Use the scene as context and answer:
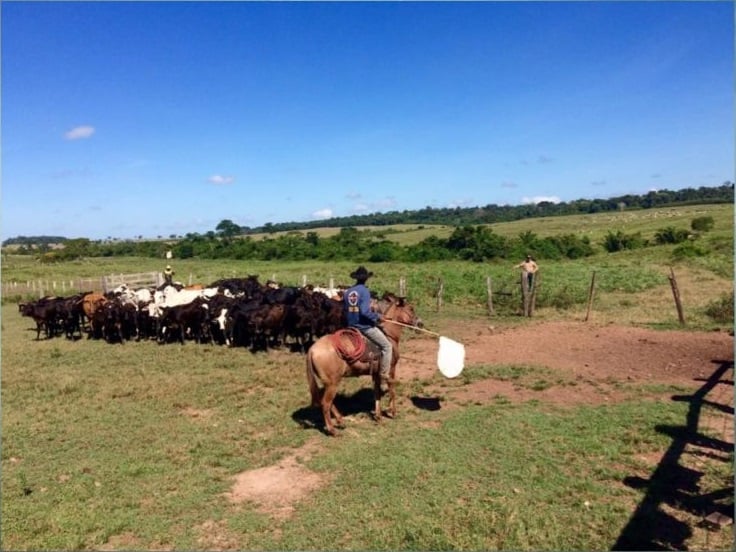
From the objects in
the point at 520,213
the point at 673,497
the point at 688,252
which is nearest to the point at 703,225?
the point at 688,252

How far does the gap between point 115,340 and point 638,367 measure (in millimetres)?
15690

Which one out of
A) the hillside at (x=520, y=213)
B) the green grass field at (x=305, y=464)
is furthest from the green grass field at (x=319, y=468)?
the hillside at (x=520, y=213)

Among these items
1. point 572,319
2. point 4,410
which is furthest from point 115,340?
point 572,319

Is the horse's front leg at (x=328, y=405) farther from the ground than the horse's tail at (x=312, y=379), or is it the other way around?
the horse's tail at (x=312, y=379)

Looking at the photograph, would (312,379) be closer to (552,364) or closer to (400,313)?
(400,313)

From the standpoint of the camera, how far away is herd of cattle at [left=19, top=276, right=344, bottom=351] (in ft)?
49.3

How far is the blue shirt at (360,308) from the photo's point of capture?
8797 mm

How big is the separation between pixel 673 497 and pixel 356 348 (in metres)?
4.69

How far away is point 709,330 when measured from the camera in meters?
14.7

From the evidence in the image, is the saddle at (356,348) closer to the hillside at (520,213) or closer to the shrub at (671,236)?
the shrub at (671,236)

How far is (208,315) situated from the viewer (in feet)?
53.8

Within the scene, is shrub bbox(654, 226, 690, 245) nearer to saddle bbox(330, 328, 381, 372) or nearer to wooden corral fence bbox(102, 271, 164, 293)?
wooden corral fence bbox(102, 271, 164, 293)

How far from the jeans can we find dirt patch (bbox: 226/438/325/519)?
2.03m

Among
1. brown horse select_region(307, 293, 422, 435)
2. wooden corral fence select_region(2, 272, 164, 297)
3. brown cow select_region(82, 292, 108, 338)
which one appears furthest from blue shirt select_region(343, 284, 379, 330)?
wooden corral fence select_region(2, 272, 164, 297)
